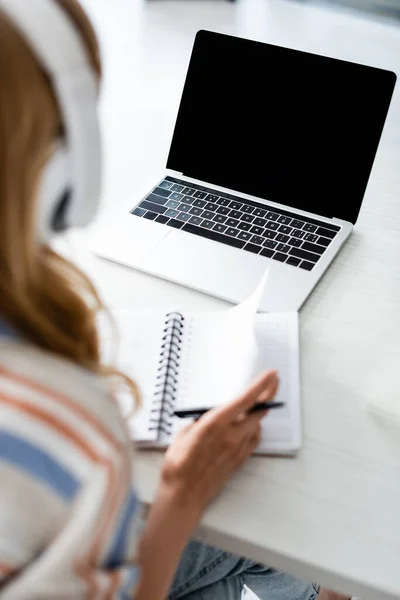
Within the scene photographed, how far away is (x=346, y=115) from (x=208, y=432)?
48 cm

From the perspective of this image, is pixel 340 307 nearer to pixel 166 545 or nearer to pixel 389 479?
pixel 389 479

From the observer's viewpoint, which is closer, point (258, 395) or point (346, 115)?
point (258, 395)

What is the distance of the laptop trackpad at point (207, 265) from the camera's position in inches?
34.0

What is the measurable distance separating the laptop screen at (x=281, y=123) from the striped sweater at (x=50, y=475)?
0.58m

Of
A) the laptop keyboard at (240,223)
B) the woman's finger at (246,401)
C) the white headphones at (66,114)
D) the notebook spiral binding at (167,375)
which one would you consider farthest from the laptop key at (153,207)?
the white headphones at (66,114)

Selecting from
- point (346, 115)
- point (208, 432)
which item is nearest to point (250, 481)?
point (208, 432)

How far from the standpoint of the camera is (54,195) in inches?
18.4

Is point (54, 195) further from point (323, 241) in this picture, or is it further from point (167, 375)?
point (323, 241)

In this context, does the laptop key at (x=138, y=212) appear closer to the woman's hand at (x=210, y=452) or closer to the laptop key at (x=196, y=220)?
the laptop key at (x=196, y=220)

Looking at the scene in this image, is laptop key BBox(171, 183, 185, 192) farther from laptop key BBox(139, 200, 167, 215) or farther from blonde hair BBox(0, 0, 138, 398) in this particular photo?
blonde hair BBox(0, 0, 138, 398)

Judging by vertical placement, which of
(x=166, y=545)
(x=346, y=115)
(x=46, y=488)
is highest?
(x=346, y=115)

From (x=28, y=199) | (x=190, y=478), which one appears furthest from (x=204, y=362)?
(x=28, y=199)

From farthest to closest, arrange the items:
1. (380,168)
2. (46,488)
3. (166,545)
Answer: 1. (380,168)
2. (166,545)
3. (46,488)

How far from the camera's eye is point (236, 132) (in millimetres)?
991
